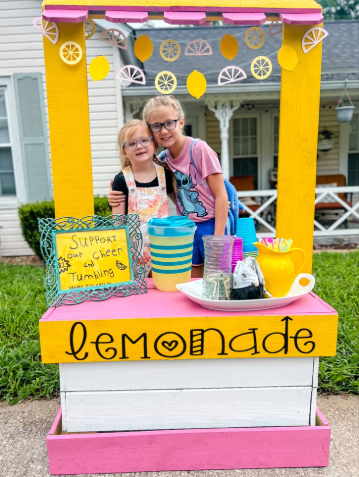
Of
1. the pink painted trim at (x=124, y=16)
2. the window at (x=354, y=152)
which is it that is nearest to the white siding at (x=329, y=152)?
the window at (x=354, y=152)

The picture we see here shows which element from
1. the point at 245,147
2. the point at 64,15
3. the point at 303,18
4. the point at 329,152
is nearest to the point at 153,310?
the point at 64,15

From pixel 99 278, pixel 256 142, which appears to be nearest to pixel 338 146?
pixel 256 142

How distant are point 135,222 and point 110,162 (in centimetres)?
485

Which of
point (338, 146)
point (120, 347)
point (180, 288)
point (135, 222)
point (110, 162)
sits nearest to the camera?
point (120, 347)

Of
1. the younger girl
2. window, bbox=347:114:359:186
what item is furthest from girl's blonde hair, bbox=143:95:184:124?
window, bbox=347:114:359:186

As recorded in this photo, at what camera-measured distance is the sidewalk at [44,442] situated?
1684mm

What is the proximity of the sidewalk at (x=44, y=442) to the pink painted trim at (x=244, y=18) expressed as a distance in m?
1.95

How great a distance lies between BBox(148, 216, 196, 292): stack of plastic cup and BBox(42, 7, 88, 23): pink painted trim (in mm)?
925

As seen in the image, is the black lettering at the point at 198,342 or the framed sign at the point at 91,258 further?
the framed sign at the point at 91,258

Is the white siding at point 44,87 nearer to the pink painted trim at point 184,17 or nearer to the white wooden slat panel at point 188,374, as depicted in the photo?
the pink painted trim at point 184,17

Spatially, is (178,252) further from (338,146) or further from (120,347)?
(338,146)

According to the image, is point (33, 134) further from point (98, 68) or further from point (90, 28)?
point (98, 68)

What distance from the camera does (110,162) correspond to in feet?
21.3

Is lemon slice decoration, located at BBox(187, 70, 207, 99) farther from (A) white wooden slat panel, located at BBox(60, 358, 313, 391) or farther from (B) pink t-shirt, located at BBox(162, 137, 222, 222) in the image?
(A) white wooden slat panel, located at BBox(60, 358, 313, 391)
